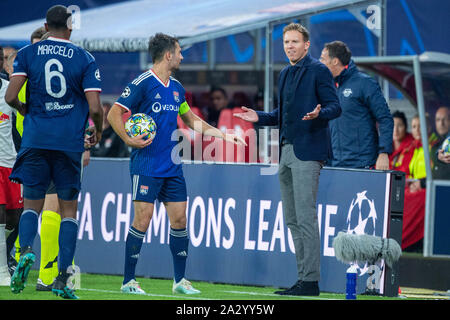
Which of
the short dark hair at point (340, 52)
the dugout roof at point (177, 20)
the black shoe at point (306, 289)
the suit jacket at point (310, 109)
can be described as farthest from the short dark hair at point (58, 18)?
the dugout roof at point (177, 20)

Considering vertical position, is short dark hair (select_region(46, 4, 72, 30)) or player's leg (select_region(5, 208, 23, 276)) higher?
short dark hair (select_region(46, 4, 72, 30))

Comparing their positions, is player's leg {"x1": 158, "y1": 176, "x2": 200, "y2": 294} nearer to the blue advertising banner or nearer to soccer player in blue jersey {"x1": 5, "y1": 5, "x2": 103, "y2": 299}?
soccer player in blue jersey {"x1": 5, "y1": 5, "x2": 103, "y2": 299}

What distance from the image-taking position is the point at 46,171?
7.86 metres

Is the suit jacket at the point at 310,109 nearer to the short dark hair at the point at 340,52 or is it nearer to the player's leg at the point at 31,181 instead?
the short dark hair at the point at 340,52

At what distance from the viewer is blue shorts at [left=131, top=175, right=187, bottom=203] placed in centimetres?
866

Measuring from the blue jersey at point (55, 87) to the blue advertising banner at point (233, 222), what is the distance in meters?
2.77

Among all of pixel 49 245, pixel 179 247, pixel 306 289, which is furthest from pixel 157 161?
pixel 306 289

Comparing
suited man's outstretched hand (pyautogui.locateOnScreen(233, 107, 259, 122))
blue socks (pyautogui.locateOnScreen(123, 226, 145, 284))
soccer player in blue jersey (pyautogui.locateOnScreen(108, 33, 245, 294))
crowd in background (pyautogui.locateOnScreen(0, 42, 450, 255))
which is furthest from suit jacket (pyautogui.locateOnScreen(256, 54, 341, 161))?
crowd in background (pyautogui.locateOnScreen(0, 42, 450, 255))

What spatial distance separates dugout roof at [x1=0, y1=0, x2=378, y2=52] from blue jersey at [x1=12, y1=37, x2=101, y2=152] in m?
6.33

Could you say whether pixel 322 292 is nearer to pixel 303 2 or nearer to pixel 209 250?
pixel 209 250

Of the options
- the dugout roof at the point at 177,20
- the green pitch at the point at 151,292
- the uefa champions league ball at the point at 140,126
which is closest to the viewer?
the green pitch at the point at 151,292

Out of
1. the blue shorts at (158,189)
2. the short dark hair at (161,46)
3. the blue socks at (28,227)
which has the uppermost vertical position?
the short dark hair at (161,46)

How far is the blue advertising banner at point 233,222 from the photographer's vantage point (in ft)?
31.6
